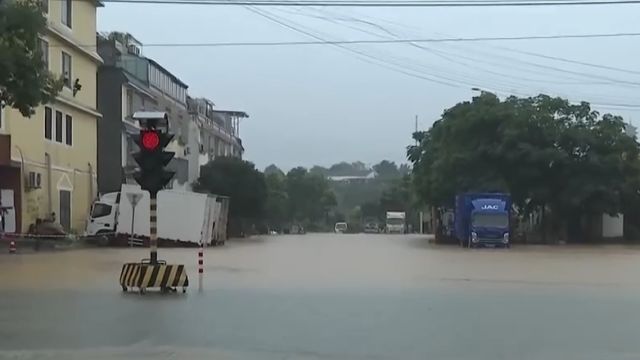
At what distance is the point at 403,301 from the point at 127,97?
45764mm

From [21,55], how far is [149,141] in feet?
12.7

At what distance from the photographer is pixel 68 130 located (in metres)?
50.5

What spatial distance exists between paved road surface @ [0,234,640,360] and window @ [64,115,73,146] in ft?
70.6

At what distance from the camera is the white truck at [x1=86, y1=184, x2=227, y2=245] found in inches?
1870

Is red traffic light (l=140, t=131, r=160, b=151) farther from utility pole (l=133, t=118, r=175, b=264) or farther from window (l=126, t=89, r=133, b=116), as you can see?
window (l=126, t=89, r=133, b=116)

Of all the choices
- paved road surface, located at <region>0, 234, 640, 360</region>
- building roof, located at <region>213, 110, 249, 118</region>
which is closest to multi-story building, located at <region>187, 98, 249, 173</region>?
building roof, located at <region>213, 110, 249, 118</region>

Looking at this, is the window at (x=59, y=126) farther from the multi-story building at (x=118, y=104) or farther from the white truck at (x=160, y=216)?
the multi-story building at (x=118, y=104)

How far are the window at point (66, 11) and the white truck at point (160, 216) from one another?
30.3 feet

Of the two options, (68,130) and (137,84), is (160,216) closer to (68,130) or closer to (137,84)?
(68,130)

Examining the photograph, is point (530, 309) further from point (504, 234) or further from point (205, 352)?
point (504, 234)

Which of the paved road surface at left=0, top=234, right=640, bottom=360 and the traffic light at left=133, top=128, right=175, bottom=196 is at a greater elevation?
the traffic light at left=133, top=128, right=175, bottom=196

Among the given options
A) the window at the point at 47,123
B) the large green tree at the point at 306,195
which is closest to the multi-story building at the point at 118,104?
the window at the point at 47,123

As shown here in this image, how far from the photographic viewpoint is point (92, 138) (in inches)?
2164

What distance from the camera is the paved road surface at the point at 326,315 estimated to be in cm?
1246
